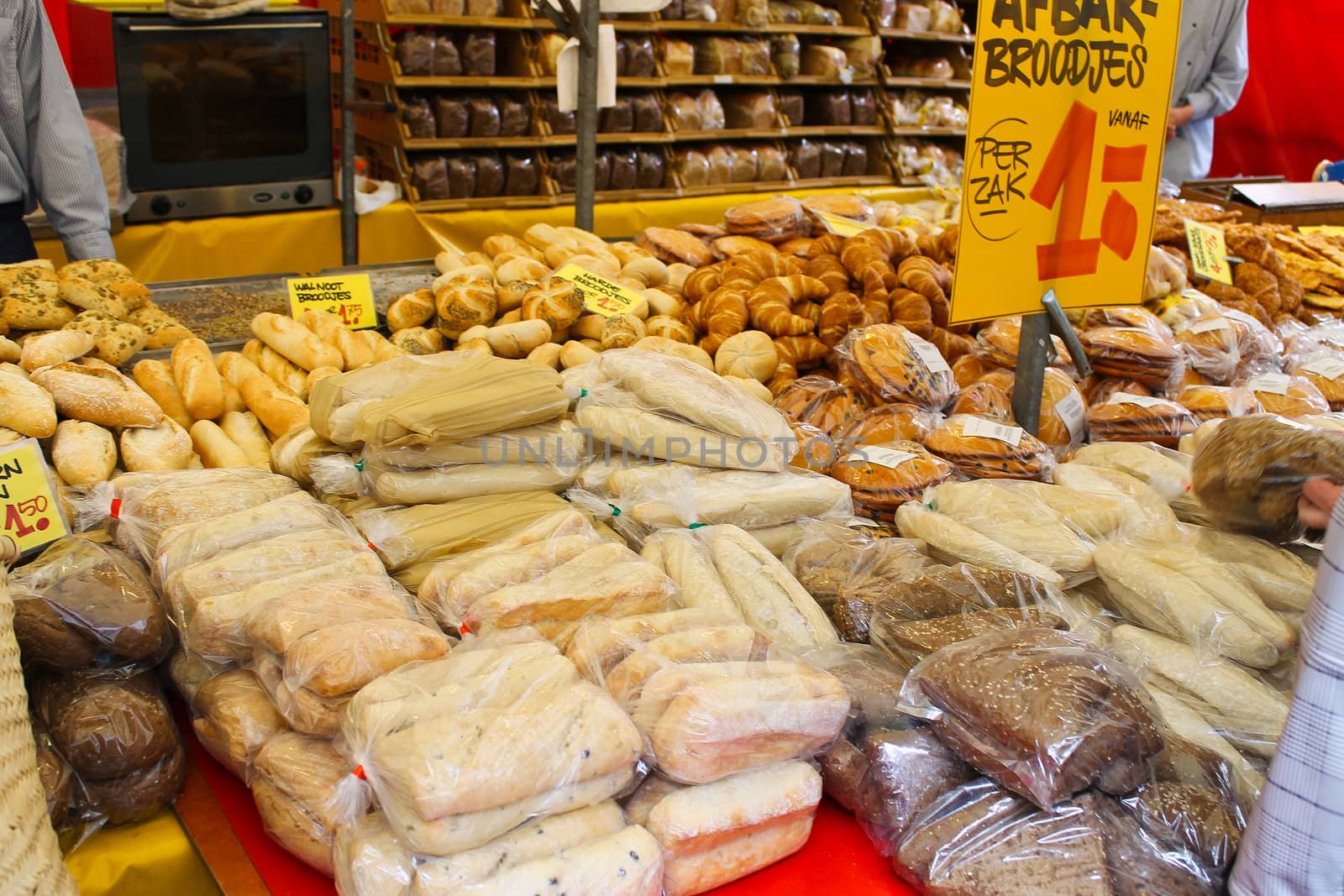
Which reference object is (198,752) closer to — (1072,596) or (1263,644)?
(1072,596)

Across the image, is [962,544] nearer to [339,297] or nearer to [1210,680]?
[1210,680]

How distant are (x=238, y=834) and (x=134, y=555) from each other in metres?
0.56

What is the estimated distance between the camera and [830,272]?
3092mm

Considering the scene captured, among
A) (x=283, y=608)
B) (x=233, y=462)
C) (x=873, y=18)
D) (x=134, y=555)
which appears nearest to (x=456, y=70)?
(x=873, y=18)

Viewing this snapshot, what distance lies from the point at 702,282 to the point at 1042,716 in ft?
6.65

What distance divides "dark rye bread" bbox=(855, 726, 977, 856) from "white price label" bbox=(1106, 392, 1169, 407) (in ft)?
4.66

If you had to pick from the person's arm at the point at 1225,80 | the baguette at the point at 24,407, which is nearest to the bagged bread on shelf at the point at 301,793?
the baguette at the point at 24,407

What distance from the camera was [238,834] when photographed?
1.37 m

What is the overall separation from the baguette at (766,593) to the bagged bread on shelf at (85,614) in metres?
0.86

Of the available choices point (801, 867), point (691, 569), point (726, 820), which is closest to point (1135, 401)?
point (691, 569)

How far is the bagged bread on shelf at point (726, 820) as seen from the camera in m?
1.20

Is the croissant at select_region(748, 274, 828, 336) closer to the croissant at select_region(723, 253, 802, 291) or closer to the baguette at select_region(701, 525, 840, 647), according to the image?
the croissant at select_region(723, 253, 802, 291)

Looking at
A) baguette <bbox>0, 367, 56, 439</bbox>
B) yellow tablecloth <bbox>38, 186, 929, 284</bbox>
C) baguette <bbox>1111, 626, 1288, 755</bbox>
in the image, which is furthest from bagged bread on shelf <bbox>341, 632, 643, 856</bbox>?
yellow tablecloth <bbox>38, 186, 929, 284</bbox>

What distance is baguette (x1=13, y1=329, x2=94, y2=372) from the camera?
208cm
